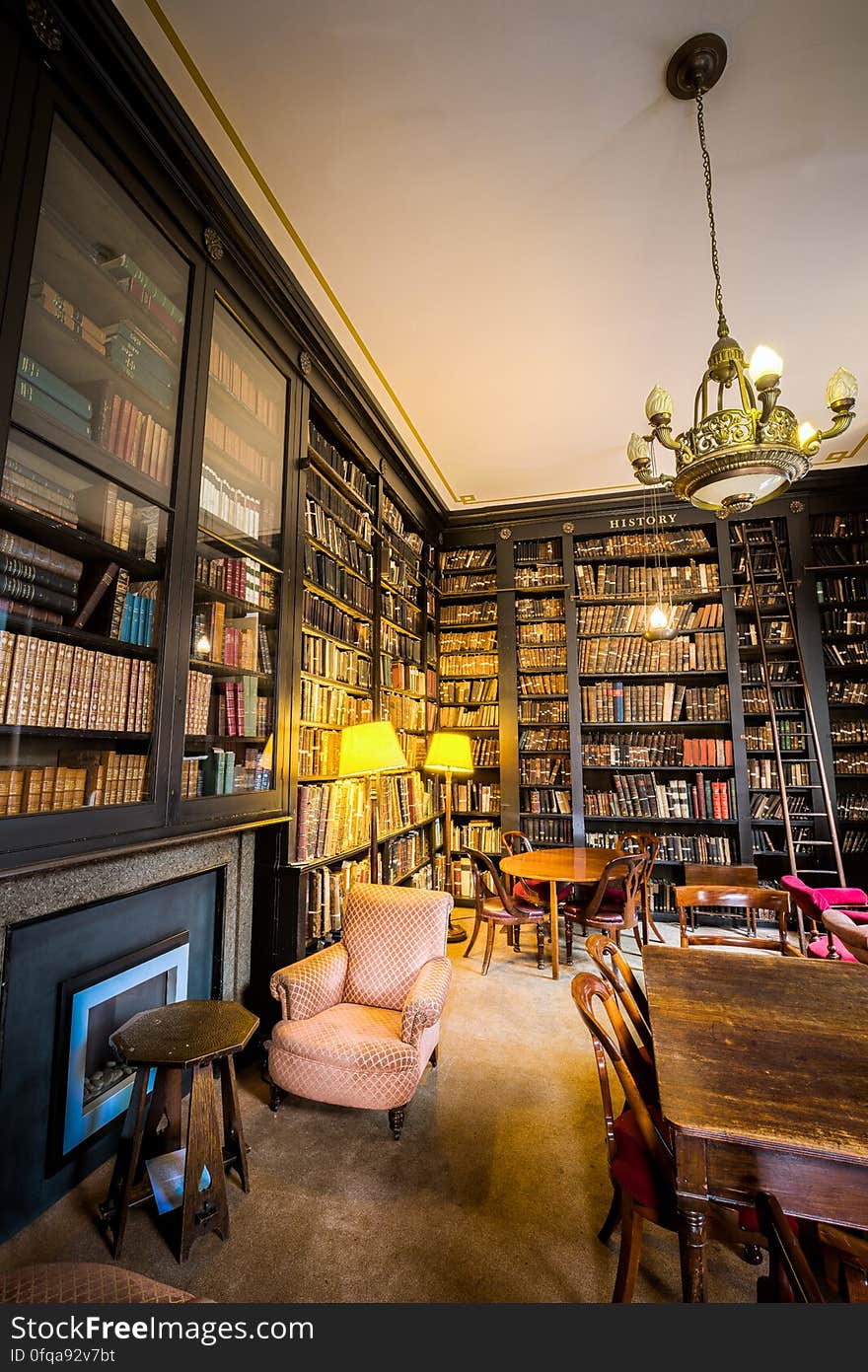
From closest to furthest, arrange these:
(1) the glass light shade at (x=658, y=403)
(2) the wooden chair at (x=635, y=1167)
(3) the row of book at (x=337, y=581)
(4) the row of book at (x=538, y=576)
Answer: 1. (2) the wooden chair at (x=635, y=1167)
2. (1) the glass light shade at (x=658, y=403)
3. (3) the row of book at (x=337, y=581)
4. (4) the row of book at (x=538, y=576)

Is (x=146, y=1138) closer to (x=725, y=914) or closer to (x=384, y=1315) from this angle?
(x=384, y=1315)

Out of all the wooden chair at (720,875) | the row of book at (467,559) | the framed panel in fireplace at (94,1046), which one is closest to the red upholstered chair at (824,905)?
the wooden chair at (720,875)

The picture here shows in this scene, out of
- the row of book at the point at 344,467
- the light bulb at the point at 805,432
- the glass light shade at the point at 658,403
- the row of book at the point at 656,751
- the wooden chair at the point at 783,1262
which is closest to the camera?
the wooden chair at the point at 783,1262

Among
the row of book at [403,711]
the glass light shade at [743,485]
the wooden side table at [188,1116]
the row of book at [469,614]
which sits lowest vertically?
the wooden side table at [188,1116]

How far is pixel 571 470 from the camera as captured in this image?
16.0 ft

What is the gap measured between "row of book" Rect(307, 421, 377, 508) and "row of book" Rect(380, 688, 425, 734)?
1.41 metres

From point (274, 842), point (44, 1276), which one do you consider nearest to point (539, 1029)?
point (274, 842)

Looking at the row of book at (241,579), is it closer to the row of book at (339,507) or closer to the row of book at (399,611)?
the row of book at (339,507)

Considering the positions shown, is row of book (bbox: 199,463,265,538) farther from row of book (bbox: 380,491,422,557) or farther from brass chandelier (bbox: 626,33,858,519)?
brass chandelier (bbox: 626,33,858,519)

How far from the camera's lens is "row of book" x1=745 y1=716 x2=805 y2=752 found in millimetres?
4715

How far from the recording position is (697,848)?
4.76 m

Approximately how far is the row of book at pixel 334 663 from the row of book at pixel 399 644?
0.30 m

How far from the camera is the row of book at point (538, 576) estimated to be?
5.36 metres

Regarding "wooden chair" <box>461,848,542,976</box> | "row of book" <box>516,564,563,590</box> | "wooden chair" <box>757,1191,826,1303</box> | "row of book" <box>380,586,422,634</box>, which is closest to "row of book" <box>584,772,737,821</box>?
"wooden chair" <box>461,848,542,976</box>
